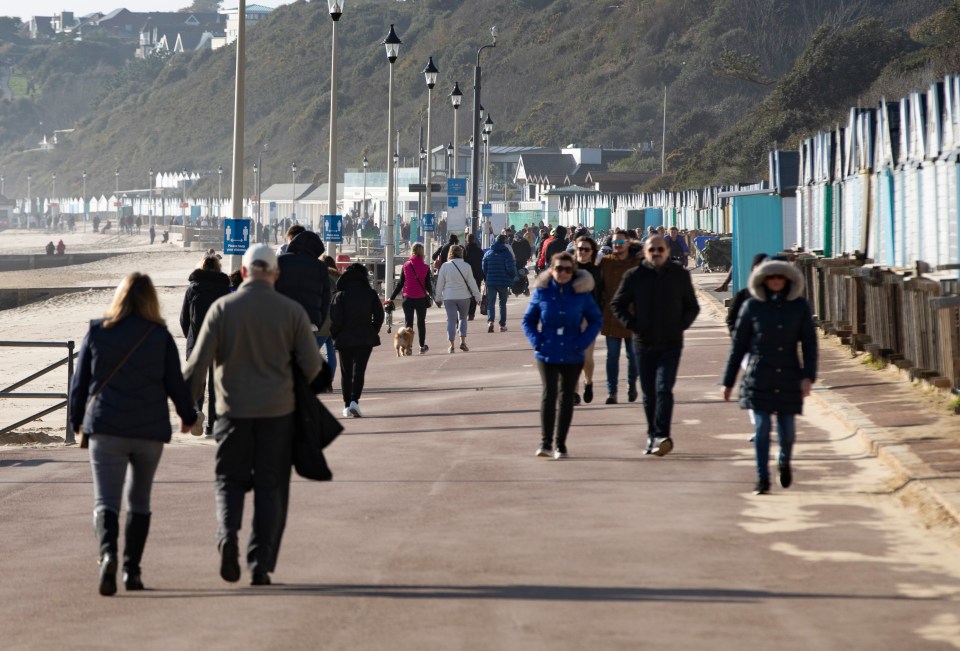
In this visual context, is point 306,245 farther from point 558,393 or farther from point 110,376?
point 110,376

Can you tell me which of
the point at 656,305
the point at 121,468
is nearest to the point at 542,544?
the point at 121,468

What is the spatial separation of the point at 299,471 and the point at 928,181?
10090 mm

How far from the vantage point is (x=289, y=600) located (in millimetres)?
7895

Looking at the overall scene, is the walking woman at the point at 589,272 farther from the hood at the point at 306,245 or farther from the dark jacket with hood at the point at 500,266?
the dark jacket with hood at the point at 500,266

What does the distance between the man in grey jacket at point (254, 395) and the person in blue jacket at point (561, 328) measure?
448cm

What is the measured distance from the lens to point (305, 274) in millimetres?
14266

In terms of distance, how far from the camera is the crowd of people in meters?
8.19

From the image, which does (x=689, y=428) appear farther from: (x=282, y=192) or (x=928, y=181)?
(x=282, y=192)

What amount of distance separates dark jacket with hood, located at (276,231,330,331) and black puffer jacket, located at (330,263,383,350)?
1.43 meters

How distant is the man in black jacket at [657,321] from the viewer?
12734 millimetres

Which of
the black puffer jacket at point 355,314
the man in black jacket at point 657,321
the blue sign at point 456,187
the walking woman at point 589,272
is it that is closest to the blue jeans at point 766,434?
the man in black jacket at point 657,321

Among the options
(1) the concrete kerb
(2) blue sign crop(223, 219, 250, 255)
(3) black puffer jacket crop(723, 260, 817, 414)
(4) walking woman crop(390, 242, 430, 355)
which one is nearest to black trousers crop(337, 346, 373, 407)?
(1) the concrete kerb

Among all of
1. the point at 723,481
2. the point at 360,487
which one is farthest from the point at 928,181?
the point at 360,487

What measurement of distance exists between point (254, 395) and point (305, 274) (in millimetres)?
6150
